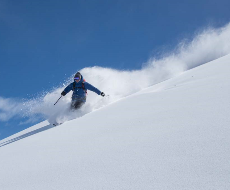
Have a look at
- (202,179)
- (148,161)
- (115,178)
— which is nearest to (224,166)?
(202,179)

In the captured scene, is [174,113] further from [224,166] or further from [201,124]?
[224,166]

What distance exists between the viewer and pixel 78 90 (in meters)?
8.51

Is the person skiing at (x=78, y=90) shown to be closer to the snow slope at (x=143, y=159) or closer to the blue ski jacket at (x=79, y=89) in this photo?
the blue ski jacket at (x=79, y=89)

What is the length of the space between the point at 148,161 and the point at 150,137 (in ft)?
1.84

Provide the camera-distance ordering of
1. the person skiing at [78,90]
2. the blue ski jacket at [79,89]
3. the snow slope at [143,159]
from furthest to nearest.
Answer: the blue ski jacket at [79,89]
the person skiing at [78,90]
the snow slope at [143,159]

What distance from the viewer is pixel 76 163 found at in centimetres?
193

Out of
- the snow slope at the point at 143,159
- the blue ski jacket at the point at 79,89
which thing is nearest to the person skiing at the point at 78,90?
the blue ski jacket at the point at 79,89

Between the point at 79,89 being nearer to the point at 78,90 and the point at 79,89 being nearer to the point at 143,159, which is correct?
the point at 78,90

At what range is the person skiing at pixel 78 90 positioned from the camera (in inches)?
326

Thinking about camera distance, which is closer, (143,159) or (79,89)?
(143,159)

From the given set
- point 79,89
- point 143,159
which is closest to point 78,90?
Answer: point 79,89

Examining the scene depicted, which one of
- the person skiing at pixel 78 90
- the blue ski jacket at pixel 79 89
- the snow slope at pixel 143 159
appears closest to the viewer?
the snow slope at pixel 143 159

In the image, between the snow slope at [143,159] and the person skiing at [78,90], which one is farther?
the person skiing at [78,90]

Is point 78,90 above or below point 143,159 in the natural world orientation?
above
